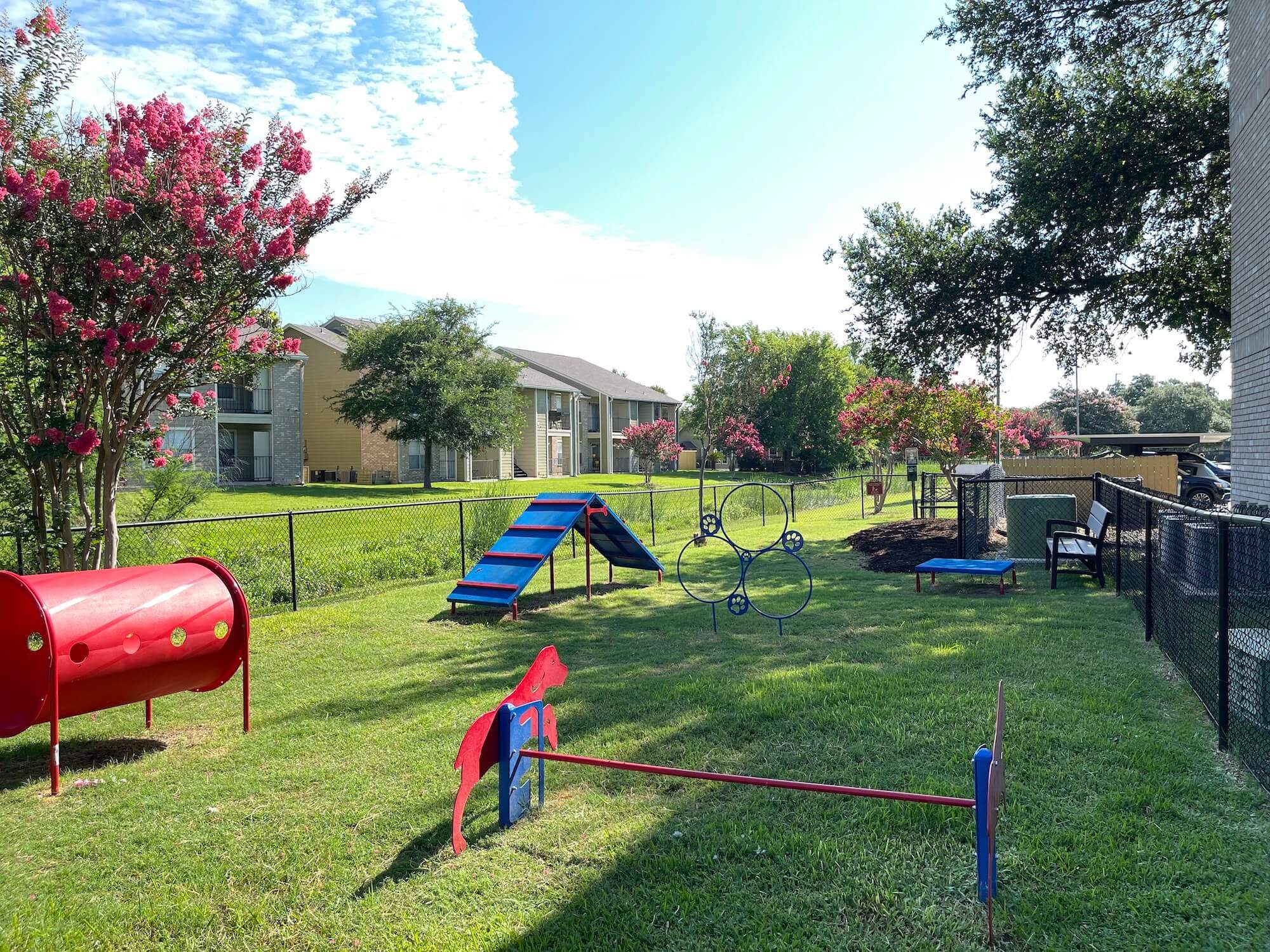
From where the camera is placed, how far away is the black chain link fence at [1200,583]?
4.44 meters

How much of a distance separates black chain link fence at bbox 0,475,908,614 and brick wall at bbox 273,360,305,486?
14.7 m

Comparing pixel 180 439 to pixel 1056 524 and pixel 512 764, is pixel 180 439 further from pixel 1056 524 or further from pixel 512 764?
pixel 512 764

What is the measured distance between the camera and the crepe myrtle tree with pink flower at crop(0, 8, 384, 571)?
6.70 meters

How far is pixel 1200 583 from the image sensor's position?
676 centimetres

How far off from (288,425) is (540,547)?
27.4m

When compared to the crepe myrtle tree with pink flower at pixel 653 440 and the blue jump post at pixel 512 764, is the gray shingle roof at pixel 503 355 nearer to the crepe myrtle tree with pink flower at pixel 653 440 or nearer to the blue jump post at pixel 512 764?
the crepe myrtle tree with pink flower at pixel 653 440

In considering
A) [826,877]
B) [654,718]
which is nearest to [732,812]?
[826,877]

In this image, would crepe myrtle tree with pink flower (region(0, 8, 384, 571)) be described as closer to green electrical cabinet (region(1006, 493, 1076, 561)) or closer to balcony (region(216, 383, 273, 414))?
green electrical cabinet (region(1006, 493, 1076, 561))

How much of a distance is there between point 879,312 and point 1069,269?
363 centimetres

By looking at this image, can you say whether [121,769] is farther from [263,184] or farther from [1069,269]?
[1069,269]

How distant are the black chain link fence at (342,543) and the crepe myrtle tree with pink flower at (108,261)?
1.12 meters

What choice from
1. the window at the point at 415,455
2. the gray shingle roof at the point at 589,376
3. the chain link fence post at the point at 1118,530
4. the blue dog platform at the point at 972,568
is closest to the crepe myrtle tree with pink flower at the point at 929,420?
the blue dog platform at the point at 972,568

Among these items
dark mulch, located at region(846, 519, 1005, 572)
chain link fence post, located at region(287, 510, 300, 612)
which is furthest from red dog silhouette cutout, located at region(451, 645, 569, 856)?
dark mulch, located at region(846, 519, 1005, 572)

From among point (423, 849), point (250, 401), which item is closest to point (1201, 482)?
point (423, 849)
